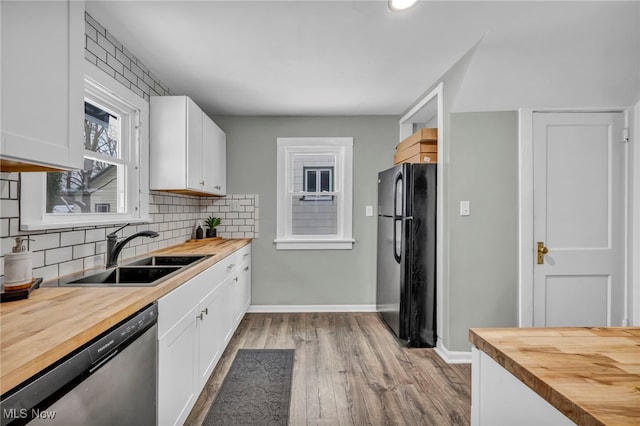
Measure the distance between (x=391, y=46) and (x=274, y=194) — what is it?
2.15 meters

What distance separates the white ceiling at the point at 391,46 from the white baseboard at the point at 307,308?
2.45m

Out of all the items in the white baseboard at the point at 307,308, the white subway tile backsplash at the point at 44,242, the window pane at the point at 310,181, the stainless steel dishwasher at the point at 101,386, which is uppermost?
the window pane at the point at 310,181

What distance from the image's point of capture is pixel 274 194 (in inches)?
148

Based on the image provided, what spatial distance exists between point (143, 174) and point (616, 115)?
3.81 meters

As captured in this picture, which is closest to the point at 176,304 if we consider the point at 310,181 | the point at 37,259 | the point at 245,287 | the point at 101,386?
the point at 101,386

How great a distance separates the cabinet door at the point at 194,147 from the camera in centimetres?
256

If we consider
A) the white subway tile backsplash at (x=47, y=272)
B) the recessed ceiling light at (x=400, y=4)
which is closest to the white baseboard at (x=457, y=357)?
the recessed ceiling light at (x=400, y=4)

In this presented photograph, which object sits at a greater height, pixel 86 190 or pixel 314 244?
pixel 86 190

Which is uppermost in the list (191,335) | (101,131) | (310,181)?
(101,131)

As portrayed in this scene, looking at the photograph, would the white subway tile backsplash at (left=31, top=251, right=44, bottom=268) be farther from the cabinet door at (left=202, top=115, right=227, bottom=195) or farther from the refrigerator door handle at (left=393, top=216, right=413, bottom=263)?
the refrigerator door handle at (left=393, top=216, right=413, bottom=263)

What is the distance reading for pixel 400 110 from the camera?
3.56 m

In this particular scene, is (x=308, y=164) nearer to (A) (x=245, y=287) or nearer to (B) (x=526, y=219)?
(A) (x=245, y=287)

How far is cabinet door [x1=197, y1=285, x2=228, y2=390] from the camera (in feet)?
6.41

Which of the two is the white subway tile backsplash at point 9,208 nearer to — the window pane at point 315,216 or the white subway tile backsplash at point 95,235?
the white subway tile backsplash at point 95,235
